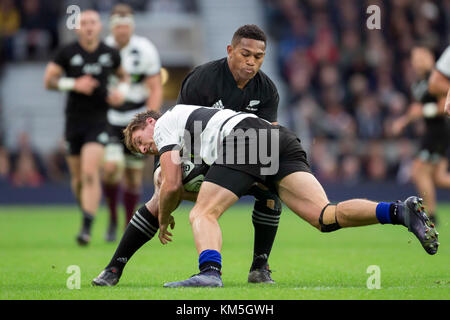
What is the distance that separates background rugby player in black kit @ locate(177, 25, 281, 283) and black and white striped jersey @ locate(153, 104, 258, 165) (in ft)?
1.64

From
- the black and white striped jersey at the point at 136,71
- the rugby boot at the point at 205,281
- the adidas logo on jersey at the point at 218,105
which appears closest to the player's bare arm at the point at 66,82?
the black and white striped jersey at the point at 136,71

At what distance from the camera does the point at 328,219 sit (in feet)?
19.4

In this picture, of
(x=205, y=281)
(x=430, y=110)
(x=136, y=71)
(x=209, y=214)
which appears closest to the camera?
(x=205, y=281)

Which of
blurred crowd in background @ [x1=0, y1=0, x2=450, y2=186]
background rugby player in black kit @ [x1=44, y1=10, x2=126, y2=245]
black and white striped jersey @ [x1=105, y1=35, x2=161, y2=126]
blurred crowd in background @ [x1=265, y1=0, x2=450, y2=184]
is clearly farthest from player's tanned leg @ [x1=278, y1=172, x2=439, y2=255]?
blurred crowd in background @ [x1=0, y1=0, x2=450, y2=186]

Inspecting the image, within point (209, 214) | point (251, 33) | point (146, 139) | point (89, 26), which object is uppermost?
point (251, 33)

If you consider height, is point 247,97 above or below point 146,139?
above

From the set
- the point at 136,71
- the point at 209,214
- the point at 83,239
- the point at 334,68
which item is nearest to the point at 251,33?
the point at 209,214

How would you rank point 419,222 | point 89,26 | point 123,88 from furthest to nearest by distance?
point 123,88, point 89,26, point 419,222

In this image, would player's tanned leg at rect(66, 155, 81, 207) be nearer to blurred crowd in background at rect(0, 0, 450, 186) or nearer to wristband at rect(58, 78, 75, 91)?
wristband at rect(58, 78, 75, 91)

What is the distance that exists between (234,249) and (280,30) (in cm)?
1272

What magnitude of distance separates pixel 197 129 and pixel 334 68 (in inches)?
553

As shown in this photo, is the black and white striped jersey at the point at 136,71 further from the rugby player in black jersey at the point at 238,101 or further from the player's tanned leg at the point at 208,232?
the player's tanned leg at the point at 208,232

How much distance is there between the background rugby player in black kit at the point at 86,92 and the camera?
33.7 feet

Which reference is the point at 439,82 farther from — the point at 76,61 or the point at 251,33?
the point at 76,61
